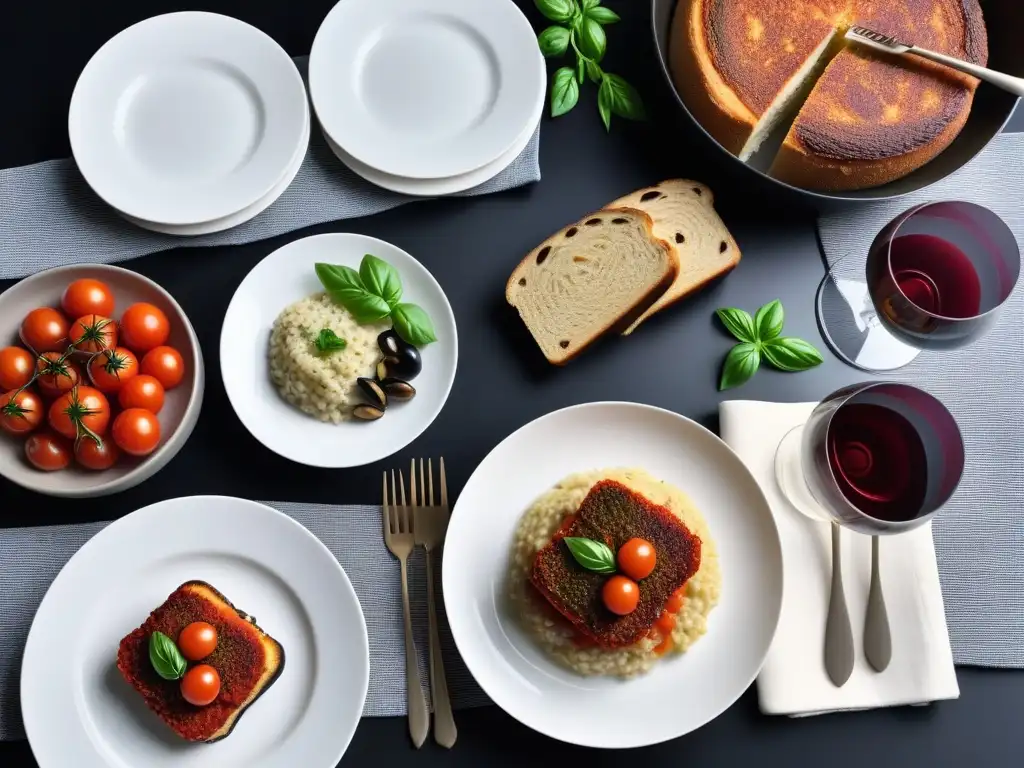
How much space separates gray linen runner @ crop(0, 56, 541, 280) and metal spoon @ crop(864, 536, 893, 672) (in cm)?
135

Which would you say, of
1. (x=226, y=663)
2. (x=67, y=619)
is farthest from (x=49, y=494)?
(x=226, y=663)

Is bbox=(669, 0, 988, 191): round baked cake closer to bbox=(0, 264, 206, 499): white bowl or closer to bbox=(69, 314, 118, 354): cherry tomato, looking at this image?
bbox=(0, 264, 206, 499): white bowl

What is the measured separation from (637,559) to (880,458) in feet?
2.08

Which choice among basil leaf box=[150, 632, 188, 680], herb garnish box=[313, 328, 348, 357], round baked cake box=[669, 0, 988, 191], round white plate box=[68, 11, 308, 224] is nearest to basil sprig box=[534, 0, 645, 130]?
round baked cake box=[669, 0, 988, 191]

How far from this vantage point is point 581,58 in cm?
244

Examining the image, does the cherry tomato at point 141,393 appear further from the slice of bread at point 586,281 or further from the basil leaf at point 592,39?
the basil leaf at point 592,39

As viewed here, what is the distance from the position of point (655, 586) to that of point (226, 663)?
0.96 meters

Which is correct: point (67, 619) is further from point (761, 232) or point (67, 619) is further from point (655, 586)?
point (761, 232)

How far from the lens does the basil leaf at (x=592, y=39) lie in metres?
2.41

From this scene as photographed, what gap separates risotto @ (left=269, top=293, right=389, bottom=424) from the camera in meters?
2.11

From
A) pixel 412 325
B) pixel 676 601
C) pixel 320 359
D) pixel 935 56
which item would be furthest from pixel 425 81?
pixel 676 601

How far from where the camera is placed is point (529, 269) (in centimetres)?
230

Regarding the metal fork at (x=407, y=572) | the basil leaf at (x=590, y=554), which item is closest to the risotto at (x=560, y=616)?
the basil leaf at (x=590, y=554)

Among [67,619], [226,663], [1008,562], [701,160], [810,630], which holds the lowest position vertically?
[67,619]
